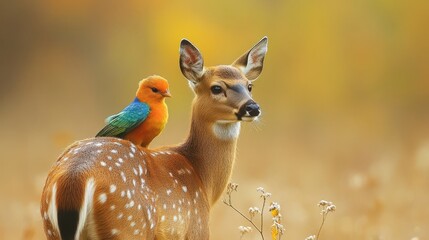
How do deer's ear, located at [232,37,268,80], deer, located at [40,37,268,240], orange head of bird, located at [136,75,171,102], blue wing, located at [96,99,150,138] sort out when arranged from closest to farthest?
deer, located at [40,37,268,240], blue wing, located at [96,99,150,138], orange head of bird, located at [136,75,171,102], deer's ear, located at [232,37,268,80]

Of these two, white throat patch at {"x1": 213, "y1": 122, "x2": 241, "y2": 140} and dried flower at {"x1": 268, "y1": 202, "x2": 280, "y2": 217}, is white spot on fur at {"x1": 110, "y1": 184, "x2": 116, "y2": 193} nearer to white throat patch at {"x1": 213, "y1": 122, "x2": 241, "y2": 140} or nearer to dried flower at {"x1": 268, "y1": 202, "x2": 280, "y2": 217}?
dried flower at {"x1": 268, "y1": 202, "x2": 280, "y2": 217}

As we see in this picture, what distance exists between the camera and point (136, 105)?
7.31m

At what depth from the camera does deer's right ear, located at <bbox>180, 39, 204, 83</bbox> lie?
7566mm

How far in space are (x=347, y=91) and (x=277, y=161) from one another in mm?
4972

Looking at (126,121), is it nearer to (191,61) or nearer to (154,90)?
(154,90)

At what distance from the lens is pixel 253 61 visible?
26.3 feet

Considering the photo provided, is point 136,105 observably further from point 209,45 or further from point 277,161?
point 209,45

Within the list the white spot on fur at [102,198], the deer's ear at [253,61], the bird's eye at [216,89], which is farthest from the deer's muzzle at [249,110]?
the white spot on fur at [102,198]

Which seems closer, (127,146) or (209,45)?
(127,146)

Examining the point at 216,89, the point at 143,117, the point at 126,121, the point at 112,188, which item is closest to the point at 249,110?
the point at 216,89

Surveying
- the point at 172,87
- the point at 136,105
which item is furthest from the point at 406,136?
the point at 136,105

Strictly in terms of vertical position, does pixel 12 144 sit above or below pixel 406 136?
below

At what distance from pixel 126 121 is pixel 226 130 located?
2.62 ft

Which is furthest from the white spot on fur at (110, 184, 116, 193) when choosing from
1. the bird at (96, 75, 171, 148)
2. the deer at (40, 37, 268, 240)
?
the bird at (96, 75, 171, 148)
